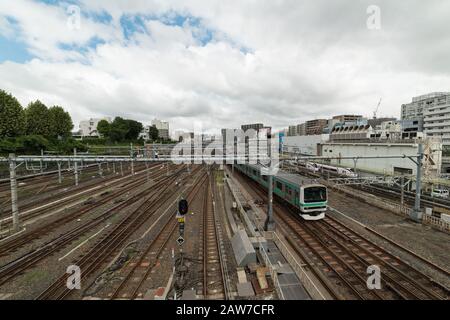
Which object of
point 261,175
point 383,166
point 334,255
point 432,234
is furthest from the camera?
point 383,166

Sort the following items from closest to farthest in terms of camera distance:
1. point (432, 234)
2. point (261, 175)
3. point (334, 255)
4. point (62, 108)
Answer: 1. point (334, 255)
2. point (432, 234)
3. point (261, 175)
4. point (62, 108)

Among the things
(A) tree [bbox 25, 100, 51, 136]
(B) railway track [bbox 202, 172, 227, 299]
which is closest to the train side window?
(B) railway track [bbox 202, 172, 227, 299]

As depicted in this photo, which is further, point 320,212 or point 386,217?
point 386,217

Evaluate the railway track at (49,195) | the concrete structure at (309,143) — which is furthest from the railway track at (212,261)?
the concrete structure at (309,143)

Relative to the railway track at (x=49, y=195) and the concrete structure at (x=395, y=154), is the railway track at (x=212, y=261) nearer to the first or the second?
the railway track at (x=49, y=195)

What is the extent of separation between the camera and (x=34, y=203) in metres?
22.7

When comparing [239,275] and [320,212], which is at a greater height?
[320,212]

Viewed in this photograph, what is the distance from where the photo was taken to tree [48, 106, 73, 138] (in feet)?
162

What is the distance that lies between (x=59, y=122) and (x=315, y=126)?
485ft

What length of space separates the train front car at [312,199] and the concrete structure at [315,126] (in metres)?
138

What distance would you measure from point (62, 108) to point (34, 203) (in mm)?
42683

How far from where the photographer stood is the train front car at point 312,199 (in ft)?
53.0

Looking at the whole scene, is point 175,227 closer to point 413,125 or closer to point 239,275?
point 239,275
